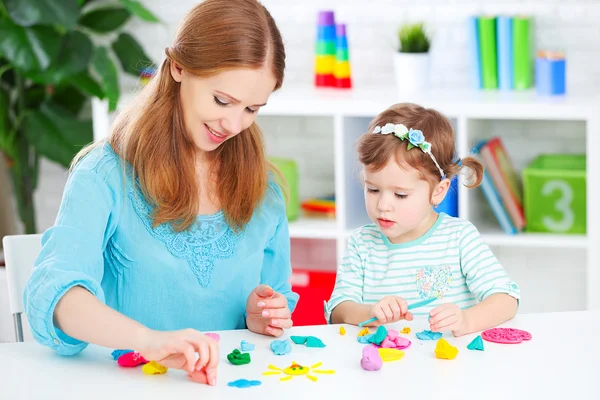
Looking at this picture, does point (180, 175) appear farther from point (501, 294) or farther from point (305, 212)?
point (305, 212)

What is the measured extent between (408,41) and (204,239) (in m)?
1.64

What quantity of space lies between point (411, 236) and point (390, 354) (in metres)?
0.49

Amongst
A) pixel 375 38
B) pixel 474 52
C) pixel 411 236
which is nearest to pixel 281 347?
pixel 411 236

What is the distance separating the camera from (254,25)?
1.59 m

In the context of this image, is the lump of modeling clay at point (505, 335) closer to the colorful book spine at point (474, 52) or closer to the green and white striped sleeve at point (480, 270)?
the green and white striped sleeve at point (480, 270)

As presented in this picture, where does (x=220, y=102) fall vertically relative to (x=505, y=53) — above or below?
below

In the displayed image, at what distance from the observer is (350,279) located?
1.90 metres

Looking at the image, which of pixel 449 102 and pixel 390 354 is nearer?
pixel 390 354

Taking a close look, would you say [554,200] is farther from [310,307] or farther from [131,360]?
[131,360]

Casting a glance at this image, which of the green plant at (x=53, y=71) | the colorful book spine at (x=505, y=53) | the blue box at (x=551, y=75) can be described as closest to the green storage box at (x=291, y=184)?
the green plant at (x=53, y=71)

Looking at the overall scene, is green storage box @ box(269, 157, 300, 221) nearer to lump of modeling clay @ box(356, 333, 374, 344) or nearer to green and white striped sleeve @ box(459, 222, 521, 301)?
green and white striped sleeve @ box(459, 222, 521, 301)

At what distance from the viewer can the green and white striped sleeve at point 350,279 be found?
6.03ft

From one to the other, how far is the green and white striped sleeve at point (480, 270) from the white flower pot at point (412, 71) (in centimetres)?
134

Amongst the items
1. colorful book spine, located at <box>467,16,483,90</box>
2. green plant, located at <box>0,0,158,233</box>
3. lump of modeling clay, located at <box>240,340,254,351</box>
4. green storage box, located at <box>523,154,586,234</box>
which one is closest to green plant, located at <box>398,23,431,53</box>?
colorful book spine, located at <box>467,16,483,90</box>
